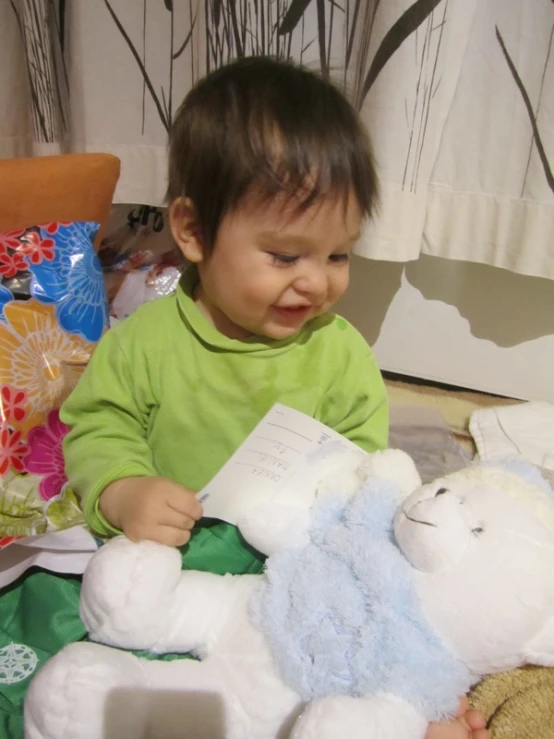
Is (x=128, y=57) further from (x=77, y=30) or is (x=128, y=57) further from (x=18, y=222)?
(x=18, y=222)

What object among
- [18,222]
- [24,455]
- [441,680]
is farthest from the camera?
[18,222]

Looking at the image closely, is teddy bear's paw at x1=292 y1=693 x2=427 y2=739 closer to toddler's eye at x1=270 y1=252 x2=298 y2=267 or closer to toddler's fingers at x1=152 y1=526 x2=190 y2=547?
toddler's fingers at x1=152 y1=526 x2=190 y2=547

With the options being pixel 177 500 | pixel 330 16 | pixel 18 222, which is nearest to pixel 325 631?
pixel 177 500

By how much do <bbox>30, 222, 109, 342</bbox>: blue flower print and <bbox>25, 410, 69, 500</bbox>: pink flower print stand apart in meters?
0.14

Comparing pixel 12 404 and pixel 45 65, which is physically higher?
pixel 45 65

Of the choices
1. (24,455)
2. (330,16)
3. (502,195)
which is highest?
(330,16)

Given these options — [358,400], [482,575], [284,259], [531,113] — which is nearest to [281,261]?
[284,259]

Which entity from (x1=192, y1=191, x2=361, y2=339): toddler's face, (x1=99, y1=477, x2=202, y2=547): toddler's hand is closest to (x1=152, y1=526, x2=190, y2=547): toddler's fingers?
(x1=99, y1=477, x2=202, y2=547): toddler's hand

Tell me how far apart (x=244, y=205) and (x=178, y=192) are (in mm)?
116

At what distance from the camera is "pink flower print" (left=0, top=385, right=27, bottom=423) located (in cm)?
78

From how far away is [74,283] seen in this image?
868mm

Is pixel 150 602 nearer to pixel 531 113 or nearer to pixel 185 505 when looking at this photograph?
pixel 185 505

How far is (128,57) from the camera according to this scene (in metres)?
1.06

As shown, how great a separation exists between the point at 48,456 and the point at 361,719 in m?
0.53
